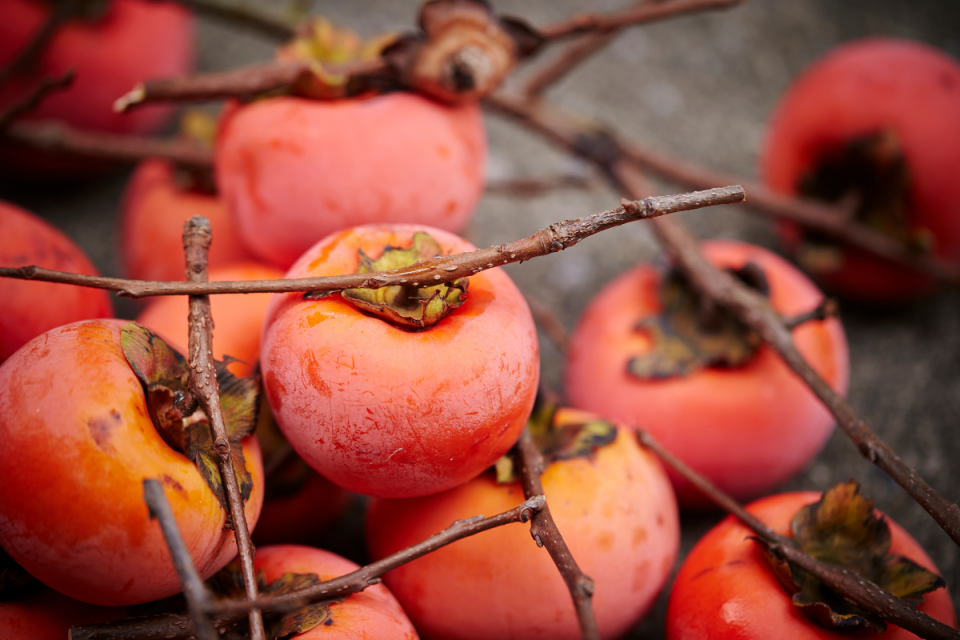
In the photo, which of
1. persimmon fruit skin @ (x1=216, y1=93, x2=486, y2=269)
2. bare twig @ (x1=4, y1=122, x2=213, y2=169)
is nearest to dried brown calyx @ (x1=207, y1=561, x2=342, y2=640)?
persimmon fruit skin @ (x1=216, y1=93, x2=486, y2=269)

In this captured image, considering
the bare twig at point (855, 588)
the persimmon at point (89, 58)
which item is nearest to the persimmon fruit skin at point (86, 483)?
the bare twig at point (855, 588)

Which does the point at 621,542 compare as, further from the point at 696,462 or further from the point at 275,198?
the point at 275,198

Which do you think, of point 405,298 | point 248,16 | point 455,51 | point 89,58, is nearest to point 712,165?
point 455,51

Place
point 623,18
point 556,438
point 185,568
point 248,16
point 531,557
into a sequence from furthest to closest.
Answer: point 248,16 < point 623,18 < point 556,438 < point 531,557 < point 185,568

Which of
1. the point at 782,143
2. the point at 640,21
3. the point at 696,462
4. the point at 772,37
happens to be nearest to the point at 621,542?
the point at 696,462

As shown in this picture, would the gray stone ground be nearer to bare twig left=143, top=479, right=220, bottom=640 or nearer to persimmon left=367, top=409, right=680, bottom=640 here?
persimmon left=367, top=409, right=680, bottom=640

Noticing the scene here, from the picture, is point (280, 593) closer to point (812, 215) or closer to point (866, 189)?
point (812, 215)

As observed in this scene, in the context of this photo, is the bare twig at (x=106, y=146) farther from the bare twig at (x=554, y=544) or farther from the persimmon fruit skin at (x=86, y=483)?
the bare twig at (x=554, y=544)
